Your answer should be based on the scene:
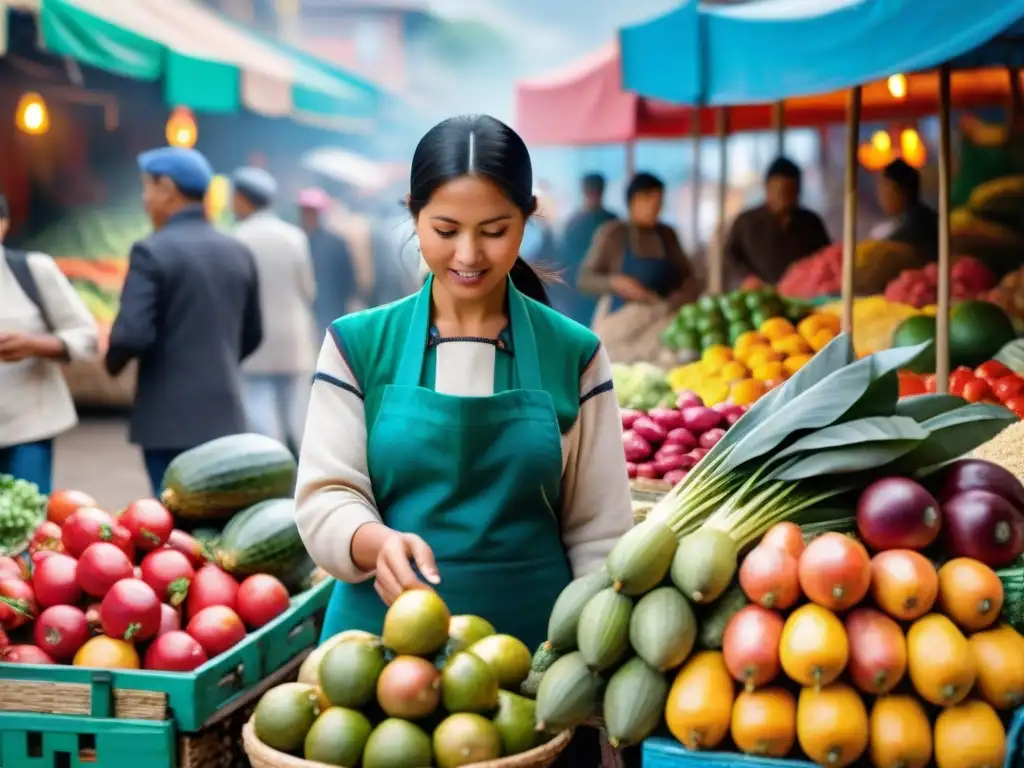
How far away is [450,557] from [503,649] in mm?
407

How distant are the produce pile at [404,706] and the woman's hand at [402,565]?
58 mm

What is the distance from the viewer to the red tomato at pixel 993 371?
4.97 metres

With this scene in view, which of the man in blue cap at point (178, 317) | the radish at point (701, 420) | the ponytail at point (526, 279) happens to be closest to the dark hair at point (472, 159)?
the ponytail at point (526, 279)

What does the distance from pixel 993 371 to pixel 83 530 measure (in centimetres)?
350

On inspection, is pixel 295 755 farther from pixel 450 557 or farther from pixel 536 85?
pixel 536 85

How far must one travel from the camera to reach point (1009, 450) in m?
3.75

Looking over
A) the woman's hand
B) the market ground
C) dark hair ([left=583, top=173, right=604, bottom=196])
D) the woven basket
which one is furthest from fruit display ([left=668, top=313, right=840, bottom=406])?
the market ground

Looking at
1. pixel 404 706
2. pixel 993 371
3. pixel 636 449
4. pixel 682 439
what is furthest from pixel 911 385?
pixel 404 706

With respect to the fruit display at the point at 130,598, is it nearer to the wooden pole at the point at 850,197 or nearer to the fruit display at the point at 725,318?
the wooden pole at the point at 850,197

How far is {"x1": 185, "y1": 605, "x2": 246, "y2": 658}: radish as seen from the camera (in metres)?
3.08

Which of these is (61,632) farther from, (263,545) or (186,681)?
(263,545)

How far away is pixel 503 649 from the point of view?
7.38ft

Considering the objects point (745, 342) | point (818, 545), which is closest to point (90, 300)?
point (745, 342)

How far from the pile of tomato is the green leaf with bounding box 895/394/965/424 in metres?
2.51
